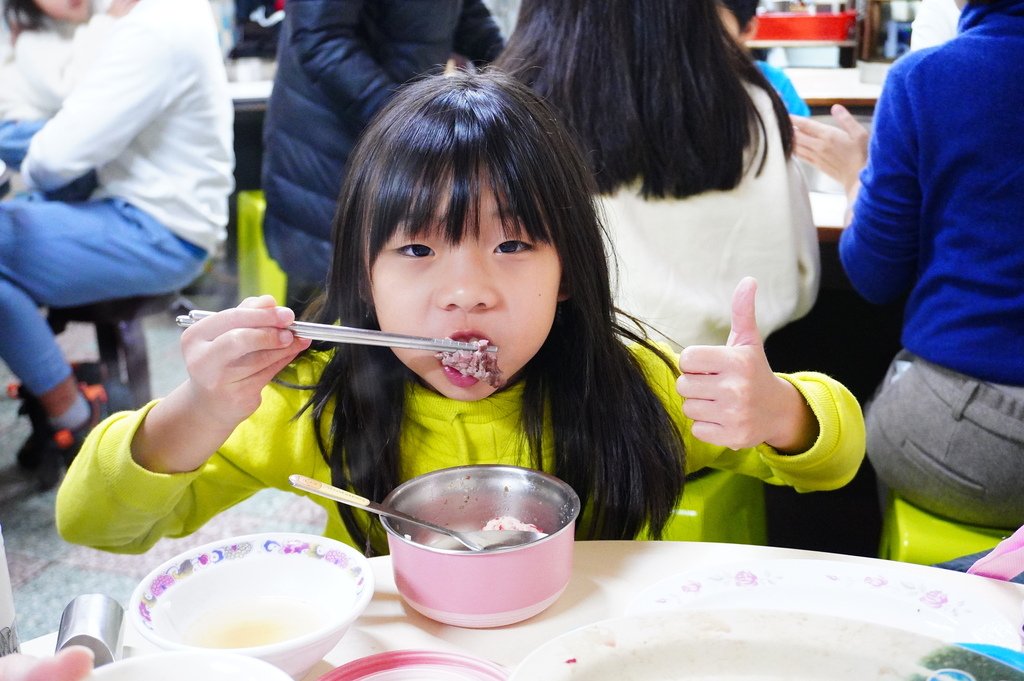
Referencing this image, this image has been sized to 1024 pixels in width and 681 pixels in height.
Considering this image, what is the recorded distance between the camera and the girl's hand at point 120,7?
257cm

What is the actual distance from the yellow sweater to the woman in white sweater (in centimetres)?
48

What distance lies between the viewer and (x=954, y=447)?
57.1 inches

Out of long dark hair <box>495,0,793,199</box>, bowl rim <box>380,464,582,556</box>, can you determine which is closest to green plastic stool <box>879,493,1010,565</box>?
long dark hair <box>495,0,793,199</box>

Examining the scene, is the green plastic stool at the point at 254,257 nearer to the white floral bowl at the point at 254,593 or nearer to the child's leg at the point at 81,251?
the child's leg at the point at 81,251

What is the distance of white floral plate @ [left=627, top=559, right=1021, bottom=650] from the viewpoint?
2.42ft

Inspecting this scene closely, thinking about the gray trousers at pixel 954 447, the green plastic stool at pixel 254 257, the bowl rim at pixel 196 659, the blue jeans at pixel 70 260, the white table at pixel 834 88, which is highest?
the bowl rim at pixel 196 659

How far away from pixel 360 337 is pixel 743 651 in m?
0.42

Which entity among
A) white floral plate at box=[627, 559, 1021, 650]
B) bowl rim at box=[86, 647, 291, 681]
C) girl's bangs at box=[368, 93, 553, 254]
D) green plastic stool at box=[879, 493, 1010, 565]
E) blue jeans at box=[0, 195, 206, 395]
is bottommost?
blue jeans at box=[0, 195, 206, 395]

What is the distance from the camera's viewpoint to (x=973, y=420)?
144cm

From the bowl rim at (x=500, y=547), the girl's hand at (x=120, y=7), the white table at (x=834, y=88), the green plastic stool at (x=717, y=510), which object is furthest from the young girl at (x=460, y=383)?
the girl's hand at (x=120, y=7)

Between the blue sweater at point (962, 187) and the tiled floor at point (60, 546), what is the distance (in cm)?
155

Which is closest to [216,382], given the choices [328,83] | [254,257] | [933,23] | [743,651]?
[743,651]

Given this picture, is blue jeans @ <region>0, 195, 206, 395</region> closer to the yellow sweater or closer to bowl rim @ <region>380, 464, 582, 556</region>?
the yellow sweater

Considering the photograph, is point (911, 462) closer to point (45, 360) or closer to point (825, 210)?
point (825, 210)
